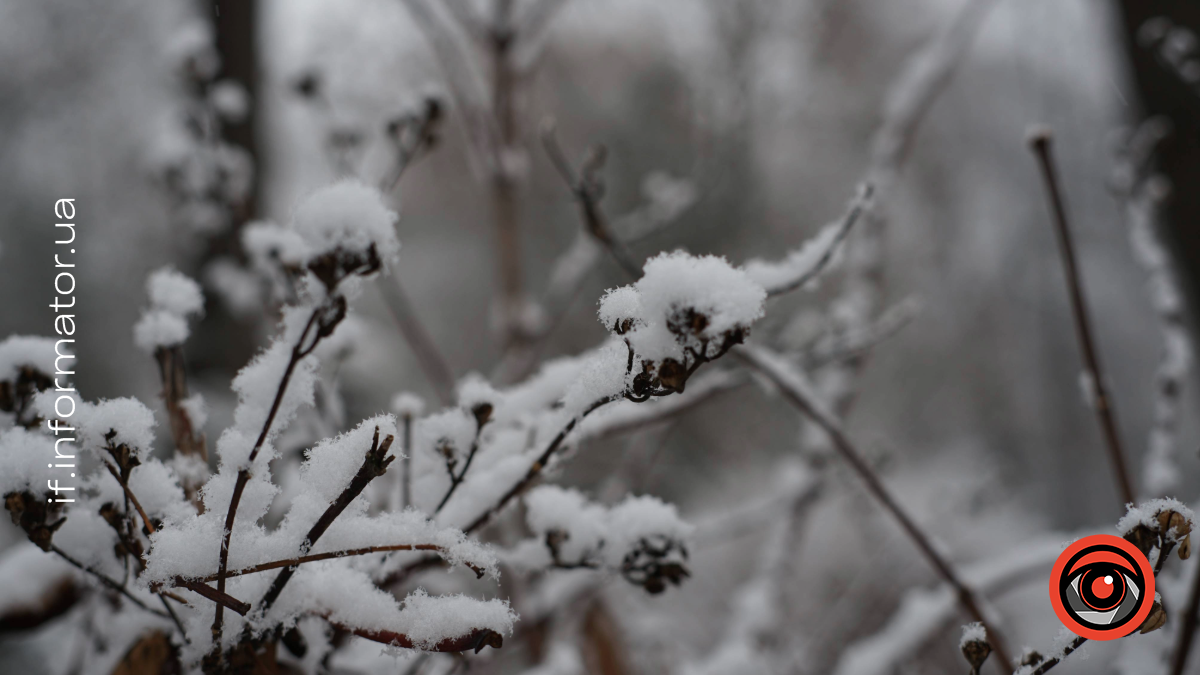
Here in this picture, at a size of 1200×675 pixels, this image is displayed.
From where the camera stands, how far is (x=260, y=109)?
231cm

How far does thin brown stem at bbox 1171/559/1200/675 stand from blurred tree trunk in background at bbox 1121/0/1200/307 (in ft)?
6.14

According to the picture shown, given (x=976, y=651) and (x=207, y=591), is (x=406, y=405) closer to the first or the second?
(x=207, y=591)

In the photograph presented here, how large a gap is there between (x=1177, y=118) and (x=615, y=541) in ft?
7.44

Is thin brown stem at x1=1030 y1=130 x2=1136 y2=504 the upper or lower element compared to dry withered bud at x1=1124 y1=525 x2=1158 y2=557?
upper

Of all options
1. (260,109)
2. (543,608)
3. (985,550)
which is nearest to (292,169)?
(260,109)

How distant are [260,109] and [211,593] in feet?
7.99

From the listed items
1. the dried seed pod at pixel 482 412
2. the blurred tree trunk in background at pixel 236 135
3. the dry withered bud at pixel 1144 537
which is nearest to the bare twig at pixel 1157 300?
the dry withered bud at pixel 1144 537

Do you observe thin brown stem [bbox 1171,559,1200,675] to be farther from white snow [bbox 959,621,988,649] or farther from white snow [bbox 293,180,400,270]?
white snow [bbox 293,180,400,270]

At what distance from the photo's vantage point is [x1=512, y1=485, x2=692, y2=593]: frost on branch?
0.46m

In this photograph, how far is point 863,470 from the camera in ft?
1.80

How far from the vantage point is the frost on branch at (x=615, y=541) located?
459 millimetres

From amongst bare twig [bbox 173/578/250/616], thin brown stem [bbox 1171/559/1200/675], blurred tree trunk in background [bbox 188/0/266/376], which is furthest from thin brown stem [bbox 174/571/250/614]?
blurred tree trunk in background [bbox 188/0/266/376]

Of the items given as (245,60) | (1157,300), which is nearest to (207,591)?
(1157,300)

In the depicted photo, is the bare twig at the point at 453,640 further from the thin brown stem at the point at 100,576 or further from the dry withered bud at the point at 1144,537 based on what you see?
the dry withered bud at the point at 1144,537
